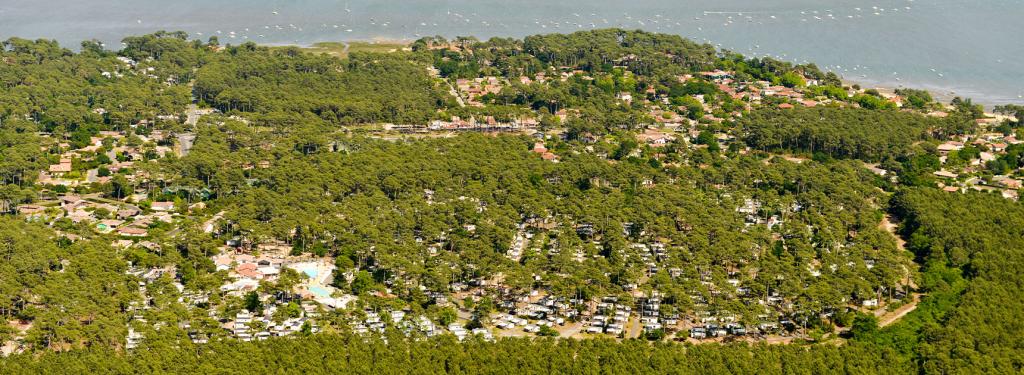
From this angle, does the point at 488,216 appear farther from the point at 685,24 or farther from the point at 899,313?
the point at 685,24

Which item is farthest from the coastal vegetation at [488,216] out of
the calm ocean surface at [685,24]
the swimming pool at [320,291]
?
the calm ocean surface at [685,24]

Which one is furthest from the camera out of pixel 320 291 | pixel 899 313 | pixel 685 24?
pixel 685 24

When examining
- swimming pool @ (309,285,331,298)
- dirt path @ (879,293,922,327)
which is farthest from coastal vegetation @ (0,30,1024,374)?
swimming pool @ (309,285,331,298)

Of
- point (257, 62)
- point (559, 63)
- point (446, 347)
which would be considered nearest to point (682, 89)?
point (559, 63)

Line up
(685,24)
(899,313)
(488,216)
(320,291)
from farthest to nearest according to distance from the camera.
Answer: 1. (685,24)
2. (488,216)
3. (320,291)
4. (899,313)

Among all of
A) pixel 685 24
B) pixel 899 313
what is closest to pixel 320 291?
pixel 899 313

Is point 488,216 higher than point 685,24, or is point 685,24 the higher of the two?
point 685,24

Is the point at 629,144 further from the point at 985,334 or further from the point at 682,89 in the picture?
the point at 985,334

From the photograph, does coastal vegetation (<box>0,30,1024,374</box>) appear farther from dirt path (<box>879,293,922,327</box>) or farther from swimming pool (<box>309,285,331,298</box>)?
swimming pool (<box>309,285,331,298</box>)

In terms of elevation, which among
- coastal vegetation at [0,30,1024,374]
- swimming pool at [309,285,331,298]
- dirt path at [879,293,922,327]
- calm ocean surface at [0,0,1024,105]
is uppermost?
calm ocean surface at [0,0,1024,105]
